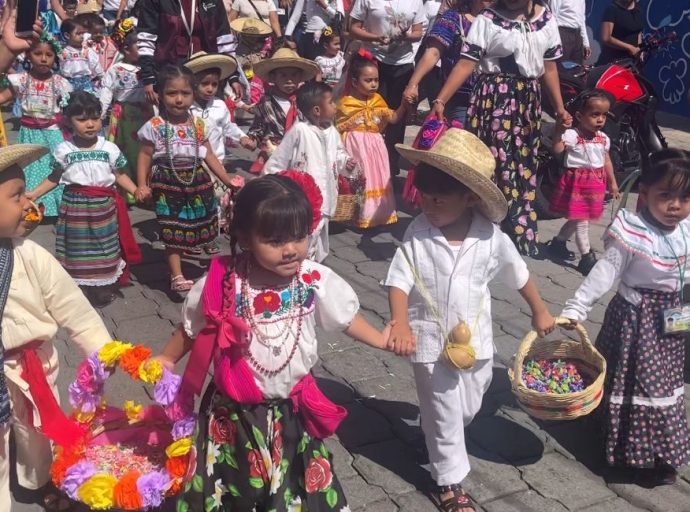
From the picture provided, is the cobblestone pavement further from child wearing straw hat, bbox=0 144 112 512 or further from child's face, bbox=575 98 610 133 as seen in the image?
child's face, bbox=575 98 610 133

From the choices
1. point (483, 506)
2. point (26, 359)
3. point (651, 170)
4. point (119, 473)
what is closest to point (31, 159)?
point (26, 359)

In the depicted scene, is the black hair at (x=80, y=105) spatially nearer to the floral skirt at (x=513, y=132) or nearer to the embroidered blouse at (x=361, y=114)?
the embroidered blouse at (x=361, y=114)

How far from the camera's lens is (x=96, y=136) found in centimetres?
543

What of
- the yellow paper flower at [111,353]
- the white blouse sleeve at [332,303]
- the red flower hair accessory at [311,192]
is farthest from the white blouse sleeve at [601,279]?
the yellow paper flower at [111,353]

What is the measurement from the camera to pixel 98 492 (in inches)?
118

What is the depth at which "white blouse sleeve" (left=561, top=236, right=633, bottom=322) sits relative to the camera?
3.62 meters

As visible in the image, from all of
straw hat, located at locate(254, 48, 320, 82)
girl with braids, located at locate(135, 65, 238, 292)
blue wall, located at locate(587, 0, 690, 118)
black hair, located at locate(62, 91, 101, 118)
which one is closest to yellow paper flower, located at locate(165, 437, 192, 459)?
girl with braids, located at locate(135, 65, 238, 292)

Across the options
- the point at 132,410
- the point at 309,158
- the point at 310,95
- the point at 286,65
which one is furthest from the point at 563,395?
the point at 286,65

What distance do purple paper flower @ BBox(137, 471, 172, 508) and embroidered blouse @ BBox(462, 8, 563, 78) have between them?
3.65 meters

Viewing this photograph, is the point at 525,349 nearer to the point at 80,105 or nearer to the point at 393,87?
the point at 80,105

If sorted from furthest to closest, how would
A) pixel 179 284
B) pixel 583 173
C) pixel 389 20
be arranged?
pixel 389 20 → pixel 583 173 → pixel 179 284

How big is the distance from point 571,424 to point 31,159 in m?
2.81

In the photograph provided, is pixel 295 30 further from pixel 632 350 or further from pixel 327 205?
pixel 632 350

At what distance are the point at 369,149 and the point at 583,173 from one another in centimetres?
175
